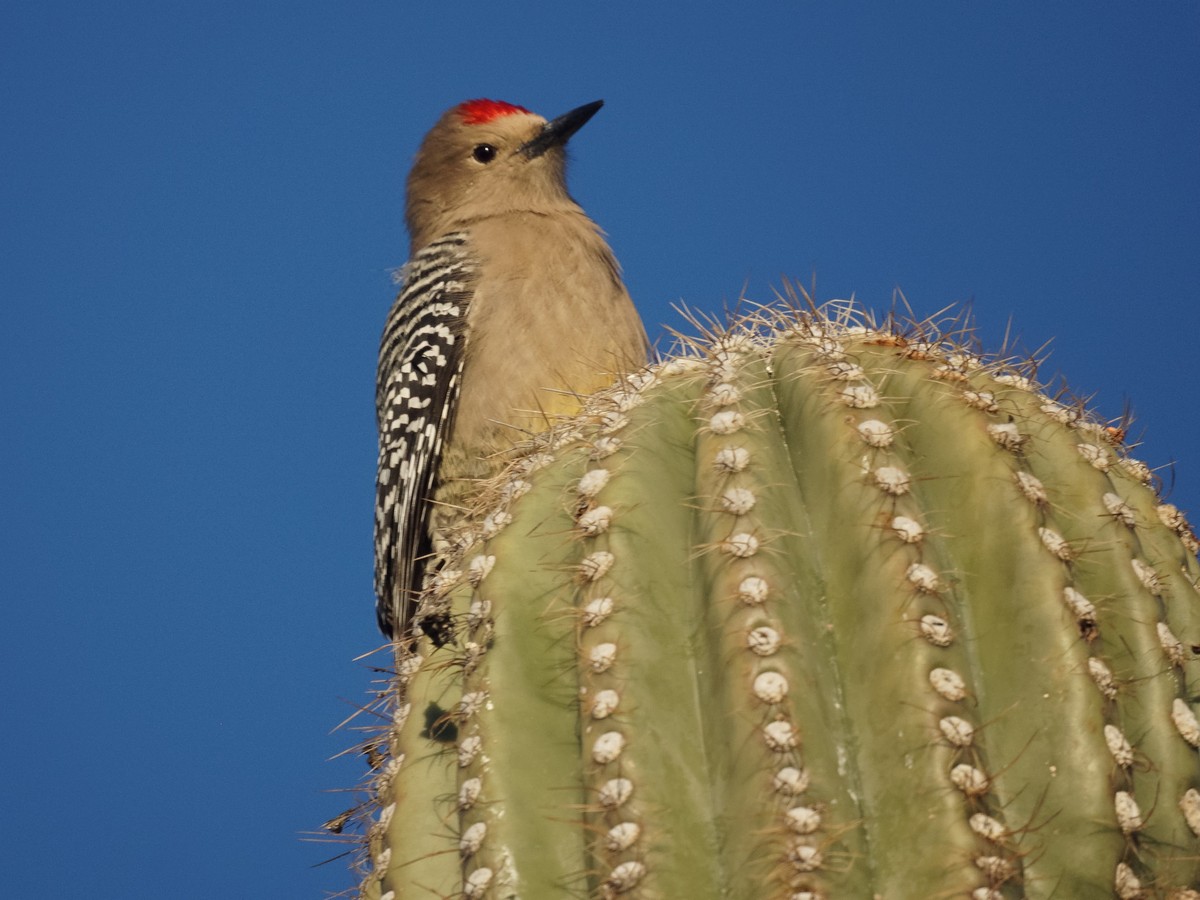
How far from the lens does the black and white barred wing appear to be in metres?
4.38

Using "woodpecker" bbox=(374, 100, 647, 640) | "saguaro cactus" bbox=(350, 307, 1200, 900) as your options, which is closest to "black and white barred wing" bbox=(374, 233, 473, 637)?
"woodpecker" bbox=(374, 100, 647, 640)

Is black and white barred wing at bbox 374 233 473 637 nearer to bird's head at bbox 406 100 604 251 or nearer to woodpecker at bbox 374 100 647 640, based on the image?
woodpecker at bbox 374 100 647 640

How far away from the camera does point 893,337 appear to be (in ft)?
7.88

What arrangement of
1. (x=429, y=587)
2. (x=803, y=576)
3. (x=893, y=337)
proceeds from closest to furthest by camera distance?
1. (x=803, y=576)
2. (x=893, y=337)
3. (x=429, y=587)

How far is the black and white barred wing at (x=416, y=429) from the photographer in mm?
4379

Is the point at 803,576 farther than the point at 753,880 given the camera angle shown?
Yes

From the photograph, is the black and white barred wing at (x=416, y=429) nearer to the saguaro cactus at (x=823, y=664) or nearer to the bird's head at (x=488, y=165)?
the bird's head at (x=488, y=165)

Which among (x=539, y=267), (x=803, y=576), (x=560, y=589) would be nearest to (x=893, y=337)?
(x=803, y=576)

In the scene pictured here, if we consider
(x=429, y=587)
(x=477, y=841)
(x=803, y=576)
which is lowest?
(x=477, y=841)

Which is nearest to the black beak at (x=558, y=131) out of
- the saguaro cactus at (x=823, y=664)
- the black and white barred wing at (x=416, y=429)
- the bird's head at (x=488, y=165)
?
the bird's head at (x=488, y=165)

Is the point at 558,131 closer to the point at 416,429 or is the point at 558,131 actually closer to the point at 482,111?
the point at 482,111

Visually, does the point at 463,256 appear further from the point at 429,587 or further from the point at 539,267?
the point at 429,587

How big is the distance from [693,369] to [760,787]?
0.96 m

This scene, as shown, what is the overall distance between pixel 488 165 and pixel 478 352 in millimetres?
1346
